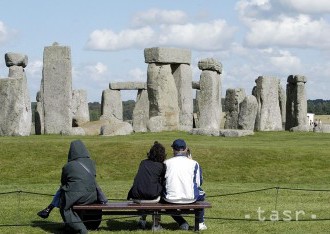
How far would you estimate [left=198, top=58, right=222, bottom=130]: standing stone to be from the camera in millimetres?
37875

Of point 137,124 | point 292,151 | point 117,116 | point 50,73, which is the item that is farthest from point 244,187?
point 117,116

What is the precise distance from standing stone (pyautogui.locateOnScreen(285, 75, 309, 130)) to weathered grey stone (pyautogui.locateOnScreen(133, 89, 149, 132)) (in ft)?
25.5

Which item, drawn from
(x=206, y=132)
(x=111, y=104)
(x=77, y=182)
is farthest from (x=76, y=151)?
(x=111, y=104)

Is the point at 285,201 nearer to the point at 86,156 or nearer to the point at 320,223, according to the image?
the point at 320,223

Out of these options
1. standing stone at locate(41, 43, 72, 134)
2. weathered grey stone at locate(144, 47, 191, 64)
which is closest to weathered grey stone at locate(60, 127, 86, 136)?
standing stone at locate(41, 43, 72, 134)

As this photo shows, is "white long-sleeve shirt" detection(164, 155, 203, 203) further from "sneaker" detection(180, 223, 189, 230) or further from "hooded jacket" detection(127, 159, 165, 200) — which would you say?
"sneaker" detection(180, 223, 189, 230)

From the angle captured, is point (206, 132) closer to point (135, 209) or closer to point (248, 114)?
point (248, 114)

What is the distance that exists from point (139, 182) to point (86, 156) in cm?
98

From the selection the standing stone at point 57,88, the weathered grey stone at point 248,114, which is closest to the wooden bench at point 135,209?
the standing stone at point 57,88

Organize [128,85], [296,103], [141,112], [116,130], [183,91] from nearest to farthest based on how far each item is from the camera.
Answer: [116,130] → [183,91] → [296,103] → [141,112] → [128,85]

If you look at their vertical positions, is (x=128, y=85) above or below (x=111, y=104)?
above

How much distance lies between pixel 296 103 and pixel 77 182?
104ft

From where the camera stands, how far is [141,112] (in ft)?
149

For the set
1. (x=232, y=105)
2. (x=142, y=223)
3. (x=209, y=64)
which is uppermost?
(x=209, y=64)
